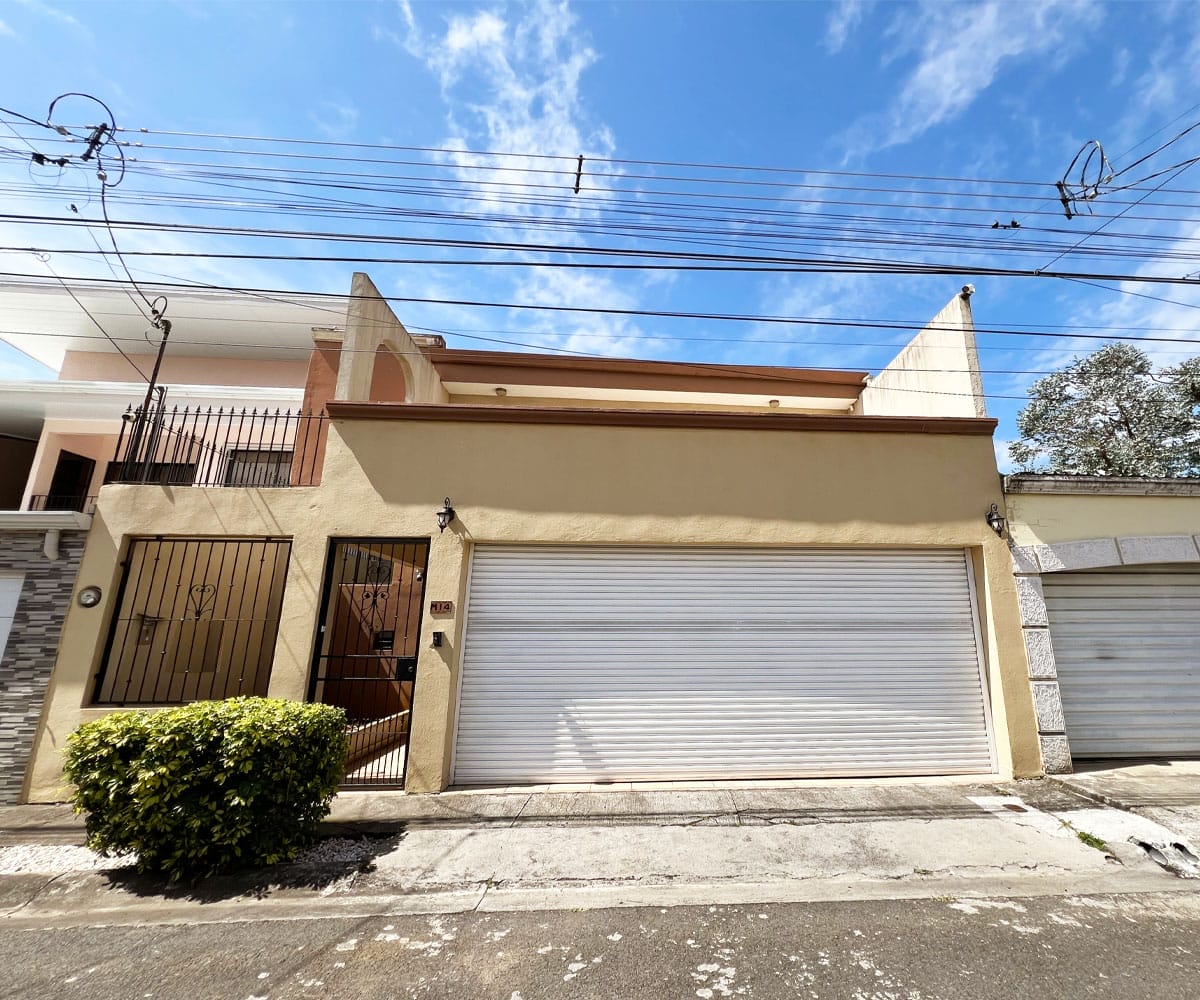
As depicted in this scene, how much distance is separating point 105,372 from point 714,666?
1595 cm

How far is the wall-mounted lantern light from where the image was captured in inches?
250

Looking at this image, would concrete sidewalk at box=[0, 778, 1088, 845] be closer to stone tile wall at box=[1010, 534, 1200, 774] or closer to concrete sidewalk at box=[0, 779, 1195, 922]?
concrete sidewalk at box=[0, 779, 1195, 922]

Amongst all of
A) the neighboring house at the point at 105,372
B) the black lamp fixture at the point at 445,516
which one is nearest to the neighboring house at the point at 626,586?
the black lamp fixture at the point at 445,516

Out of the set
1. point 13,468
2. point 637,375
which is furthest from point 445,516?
point 13,468

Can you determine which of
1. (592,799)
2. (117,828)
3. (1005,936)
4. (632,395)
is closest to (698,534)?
(592,799)

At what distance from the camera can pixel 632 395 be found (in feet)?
36.1

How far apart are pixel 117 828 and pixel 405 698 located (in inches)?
212

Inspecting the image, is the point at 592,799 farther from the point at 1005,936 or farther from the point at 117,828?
the point at 117,828

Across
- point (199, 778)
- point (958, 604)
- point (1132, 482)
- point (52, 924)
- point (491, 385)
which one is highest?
point (491, 385)

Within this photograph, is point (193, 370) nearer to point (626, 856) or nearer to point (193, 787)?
point (193, 787)

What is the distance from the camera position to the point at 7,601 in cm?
Answer: 591

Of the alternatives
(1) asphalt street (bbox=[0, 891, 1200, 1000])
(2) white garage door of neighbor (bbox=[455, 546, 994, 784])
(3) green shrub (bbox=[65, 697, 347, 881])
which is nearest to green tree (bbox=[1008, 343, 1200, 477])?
(2) white garage door of neighbor (bbox=[455, 546, 994, 784])

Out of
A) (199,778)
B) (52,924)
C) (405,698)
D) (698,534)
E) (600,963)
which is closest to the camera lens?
(600,963)

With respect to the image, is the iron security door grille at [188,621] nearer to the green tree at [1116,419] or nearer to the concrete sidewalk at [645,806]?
the concrete sidewalk at [645,806]
